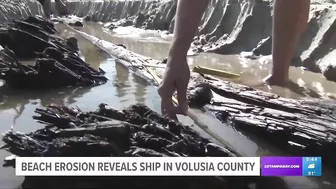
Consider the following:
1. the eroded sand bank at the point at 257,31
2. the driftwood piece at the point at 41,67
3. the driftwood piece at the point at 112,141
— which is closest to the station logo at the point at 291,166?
the driftwood piece at the point at 112,141

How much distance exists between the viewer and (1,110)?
8.11 ft

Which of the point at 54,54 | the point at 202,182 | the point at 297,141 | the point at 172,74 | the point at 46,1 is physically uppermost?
the point at 46,1

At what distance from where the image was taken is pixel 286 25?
8.94 feet

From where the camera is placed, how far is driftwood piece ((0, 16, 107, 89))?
2.98m

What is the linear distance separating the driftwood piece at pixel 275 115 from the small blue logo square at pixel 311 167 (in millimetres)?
110

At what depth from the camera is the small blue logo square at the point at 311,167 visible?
1557mm

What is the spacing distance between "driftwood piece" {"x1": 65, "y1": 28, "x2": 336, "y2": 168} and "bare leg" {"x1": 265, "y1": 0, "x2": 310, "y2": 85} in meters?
0.41

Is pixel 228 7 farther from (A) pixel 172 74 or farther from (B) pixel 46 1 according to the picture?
(B) pixel 46 1

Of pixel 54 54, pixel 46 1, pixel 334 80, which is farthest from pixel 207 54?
pixel 46 1

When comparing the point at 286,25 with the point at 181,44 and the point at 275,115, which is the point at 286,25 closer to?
the point at 275,115

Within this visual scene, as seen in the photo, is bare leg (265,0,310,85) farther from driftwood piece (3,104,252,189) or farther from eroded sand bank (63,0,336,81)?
driftwood piece (3,104,252,189)

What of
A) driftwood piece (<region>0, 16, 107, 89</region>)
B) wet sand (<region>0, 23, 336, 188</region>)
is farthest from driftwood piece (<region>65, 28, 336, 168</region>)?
driftwood piece (<region>0, 16, 107, 89</region>)

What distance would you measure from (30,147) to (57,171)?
0.19m

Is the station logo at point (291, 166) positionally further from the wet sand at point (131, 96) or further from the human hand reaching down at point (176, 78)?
the human hand reaching down at point (176, 78)
